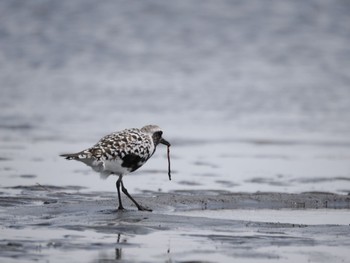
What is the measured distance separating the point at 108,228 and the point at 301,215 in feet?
8.77

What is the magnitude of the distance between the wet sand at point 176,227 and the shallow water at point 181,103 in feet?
0.14

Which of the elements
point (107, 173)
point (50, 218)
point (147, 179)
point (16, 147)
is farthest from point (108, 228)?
point (16, 147)

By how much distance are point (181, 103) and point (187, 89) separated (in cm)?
201

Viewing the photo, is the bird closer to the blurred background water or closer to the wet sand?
the wet sand

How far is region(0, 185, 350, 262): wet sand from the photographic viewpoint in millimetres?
8383

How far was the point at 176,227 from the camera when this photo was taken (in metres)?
9.69

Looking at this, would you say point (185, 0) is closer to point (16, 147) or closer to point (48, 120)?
point (48, 120)

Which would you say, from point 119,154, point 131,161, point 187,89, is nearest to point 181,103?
point 187,89

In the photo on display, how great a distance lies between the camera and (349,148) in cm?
1652

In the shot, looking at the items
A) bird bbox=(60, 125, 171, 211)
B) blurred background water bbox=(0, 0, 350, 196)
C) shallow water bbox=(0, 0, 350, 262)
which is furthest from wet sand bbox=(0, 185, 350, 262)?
blurred background water bbox=(0, 0, 350, 196)

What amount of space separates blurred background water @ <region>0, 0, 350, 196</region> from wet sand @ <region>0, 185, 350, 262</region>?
1026mm

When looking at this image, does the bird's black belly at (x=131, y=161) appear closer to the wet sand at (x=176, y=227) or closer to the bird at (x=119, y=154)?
the bird at (x=119, y=154)

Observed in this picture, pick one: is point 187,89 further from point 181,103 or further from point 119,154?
point 119,154

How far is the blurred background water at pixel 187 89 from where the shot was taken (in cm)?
1426
